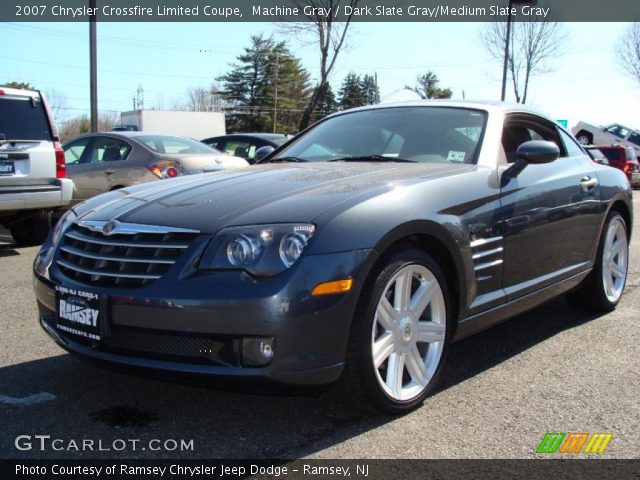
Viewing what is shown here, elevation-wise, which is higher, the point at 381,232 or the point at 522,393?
the point at 381,232

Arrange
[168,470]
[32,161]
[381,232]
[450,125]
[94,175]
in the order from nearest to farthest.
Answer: [168,470] → [381,232] → [450,125] → [32,161] → [94,175]

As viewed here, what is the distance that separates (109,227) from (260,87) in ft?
222

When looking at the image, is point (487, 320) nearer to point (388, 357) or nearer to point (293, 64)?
point (388, 357)

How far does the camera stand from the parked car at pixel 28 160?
728 centimetres

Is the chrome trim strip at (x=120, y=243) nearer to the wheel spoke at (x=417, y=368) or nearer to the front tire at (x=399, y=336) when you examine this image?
the front tire at (x=399, y=336)

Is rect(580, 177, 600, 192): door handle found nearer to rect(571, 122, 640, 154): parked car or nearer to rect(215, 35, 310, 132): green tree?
rect(571, 122, 640, 154): parked car

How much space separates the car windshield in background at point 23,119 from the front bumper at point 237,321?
550 cm

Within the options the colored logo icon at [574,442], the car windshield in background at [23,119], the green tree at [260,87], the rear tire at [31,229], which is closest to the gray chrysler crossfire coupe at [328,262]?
the colored logo icon at [574,442]

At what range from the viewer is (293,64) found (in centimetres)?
7156

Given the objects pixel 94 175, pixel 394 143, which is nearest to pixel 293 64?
pixel 94 175

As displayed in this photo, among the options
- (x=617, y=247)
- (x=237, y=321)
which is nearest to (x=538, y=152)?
(x=617, y=247)

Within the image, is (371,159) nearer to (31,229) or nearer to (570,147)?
(570,147)

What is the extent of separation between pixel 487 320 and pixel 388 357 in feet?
2.60

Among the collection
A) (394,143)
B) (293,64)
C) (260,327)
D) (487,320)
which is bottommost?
(487,320)
